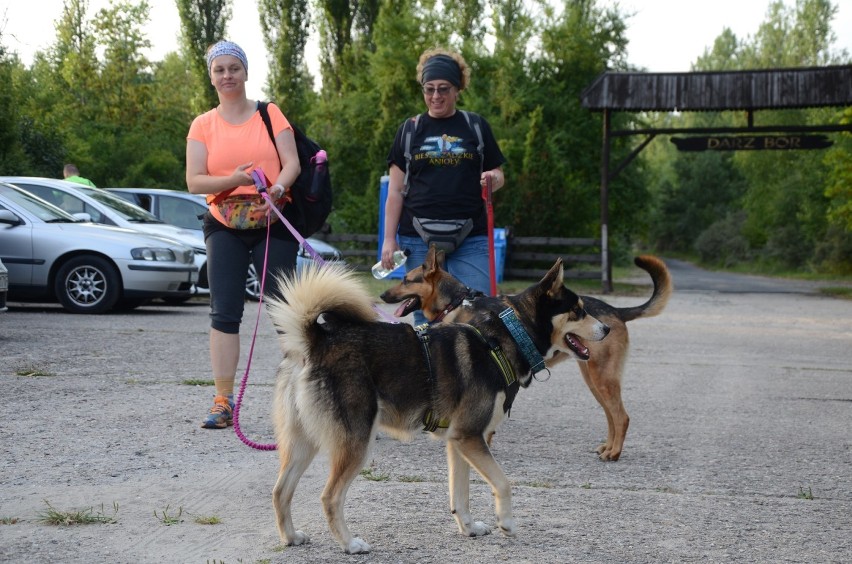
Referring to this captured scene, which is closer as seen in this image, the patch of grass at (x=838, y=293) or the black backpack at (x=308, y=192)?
the black backpack at (x=308, y=192)

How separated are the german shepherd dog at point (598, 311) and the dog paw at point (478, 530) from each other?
4.75ft

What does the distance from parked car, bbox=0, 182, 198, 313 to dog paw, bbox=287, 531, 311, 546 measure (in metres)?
10.2

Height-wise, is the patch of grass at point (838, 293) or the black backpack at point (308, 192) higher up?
the black backpack at point (308, 192)

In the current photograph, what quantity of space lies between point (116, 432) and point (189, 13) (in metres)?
39.2

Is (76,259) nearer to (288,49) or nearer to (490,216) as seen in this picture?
(490,216)

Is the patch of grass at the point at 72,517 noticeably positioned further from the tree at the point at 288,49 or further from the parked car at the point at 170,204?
the tree at the point at 288,49

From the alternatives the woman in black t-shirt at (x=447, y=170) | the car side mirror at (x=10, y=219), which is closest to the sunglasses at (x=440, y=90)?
the woman in black t-shirt at (x=447, y=170)

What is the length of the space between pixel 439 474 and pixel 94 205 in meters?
11.2

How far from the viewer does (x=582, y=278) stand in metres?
28.1

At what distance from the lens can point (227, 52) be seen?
20.2ft

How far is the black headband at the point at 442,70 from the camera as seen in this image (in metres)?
6.38

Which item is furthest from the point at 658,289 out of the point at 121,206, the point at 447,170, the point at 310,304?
the point at 121,206

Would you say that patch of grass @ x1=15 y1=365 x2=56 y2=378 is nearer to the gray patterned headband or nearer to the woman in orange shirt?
the woman in orange shirt

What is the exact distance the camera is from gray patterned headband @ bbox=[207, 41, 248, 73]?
243 inches
